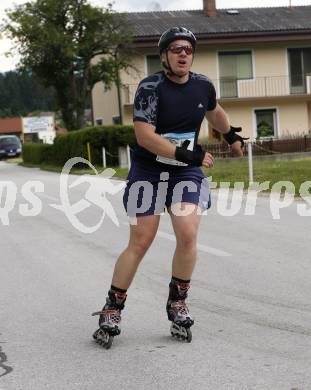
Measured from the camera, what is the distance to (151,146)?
4.64m

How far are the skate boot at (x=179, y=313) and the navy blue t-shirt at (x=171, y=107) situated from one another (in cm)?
80

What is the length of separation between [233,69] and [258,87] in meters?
1.67

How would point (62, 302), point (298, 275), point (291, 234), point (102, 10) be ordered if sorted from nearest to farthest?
1. point (62, 302)
2. point (298, 275)
3. point (291, 234)
4. point (102, 10)

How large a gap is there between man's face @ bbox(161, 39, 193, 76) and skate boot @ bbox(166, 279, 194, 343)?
1334mm

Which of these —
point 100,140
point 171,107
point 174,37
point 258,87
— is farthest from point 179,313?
point 258,87

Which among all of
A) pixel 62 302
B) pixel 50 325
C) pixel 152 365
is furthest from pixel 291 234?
pixel 152 365

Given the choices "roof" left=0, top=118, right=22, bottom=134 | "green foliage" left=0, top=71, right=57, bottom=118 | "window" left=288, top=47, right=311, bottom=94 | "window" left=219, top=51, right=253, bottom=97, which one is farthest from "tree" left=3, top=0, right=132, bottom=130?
"green foliage" left=0, top=71, right=57, bottom=118

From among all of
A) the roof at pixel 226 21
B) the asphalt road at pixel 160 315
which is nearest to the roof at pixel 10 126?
the roof at pixel 226 21

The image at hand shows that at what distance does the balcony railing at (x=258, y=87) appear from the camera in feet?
136

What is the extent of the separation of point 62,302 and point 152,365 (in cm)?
207

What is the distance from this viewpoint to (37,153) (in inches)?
1661

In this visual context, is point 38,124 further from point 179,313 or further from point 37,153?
point 179,313

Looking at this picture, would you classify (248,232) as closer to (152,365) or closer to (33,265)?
(33,265)

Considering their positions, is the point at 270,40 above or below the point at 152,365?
above
